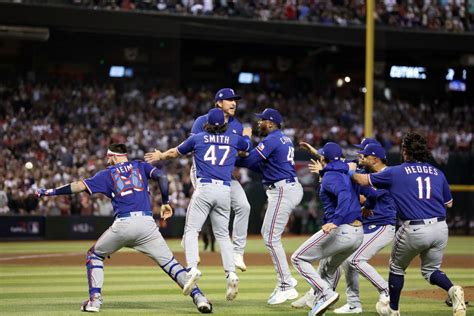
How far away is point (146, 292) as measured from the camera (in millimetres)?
12008

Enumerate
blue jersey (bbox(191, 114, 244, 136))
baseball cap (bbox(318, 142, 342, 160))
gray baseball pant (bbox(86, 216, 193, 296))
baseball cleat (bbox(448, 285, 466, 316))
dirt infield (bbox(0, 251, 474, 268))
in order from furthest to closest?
1. dirt infield (bbox(0, 251, 474, 268))
2. blue jersey (bbox(191, 114, 244, 136))
3. gray baseball pant (bbox(86, 216, 193, 296))
4. baseball cap (bbox(318, 142, 342, 160))
5. baseball cleat (bbox(448, 285, 466, 316))

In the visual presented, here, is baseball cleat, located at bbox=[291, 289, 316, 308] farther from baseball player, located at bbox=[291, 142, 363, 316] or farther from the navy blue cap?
the navy blue cap

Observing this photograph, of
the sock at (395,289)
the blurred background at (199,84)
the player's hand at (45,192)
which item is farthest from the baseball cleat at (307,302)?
the blurred background at (199,84)

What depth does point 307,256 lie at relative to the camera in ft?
30.3

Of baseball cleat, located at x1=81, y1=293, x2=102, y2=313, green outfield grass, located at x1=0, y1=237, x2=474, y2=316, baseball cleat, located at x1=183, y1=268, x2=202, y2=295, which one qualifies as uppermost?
baseball cleat, located at x1=183, y1=268, x2=202, y2=295

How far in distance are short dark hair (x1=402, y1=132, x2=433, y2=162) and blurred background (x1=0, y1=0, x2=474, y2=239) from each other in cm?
1655

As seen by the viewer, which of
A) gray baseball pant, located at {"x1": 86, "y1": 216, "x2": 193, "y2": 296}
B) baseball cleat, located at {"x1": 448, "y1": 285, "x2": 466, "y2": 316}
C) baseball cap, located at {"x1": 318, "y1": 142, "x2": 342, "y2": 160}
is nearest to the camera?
baseball cleat, located at {"x1": 448, "y1": 285, "x2": 466, "y2": 316}

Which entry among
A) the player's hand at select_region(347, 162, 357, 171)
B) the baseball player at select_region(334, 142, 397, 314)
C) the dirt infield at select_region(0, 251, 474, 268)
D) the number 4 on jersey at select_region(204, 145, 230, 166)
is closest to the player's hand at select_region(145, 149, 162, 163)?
the number 4 on jersey at select_region(204, 145, 230, 166)

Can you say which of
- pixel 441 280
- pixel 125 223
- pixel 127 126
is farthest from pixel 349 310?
pixel 127 126

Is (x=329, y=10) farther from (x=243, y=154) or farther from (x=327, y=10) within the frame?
(x=243, y=154)

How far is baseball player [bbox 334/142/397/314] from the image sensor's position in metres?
9.68

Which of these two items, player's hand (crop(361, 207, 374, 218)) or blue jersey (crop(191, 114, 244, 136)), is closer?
player's hand (crop(361, 207, 374, 218))

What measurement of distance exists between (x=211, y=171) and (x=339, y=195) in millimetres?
1707

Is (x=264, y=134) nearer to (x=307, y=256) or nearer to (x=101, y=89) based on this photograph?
(x=307, y=256)
